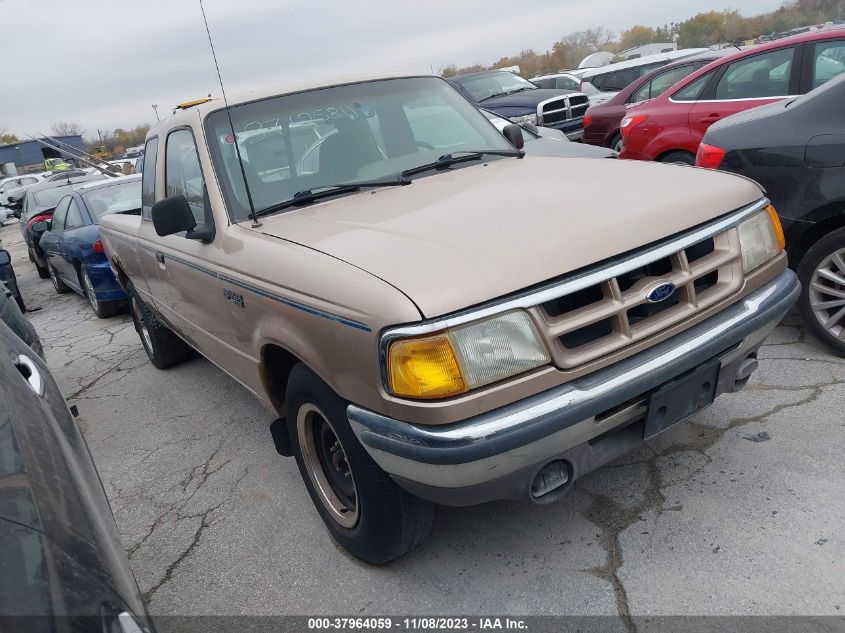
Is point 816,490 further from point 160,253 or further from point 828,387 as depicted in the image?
point 160,253

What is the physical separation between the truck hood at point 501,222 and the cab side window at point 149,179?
5.83 feet

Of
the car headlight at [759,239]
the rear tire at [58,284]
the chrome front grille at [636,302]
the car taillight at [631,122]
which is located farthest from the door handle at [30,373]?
the rear tire at [58,284]

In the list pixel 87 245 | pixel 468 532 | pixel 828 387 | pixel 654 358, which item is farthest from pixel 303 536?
pixel 87 245

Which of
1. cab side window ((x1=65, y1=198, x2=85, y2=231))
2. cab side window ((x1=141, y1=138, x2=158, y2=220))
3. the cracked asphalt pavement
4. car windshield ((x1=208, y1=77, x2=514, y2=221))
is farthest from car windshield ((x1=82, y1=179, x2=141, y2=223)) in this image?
car windshield ((x1=208, y1=77, x2=514, y2=221))

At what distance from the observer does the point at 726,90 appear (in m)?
6.43

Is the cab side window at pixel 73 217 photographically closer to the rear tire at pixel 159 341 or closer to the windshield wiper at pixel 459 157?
the rear tire at pixel 159 341

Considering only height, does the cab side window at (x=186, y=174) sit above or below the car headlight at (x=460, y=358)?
above

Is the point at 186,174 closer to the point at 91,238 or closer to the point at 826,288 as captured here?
the point at 826,288

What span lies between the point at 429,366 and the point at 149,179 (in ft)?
10.7

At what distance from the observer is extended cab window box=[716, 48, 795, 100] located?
5750 mm

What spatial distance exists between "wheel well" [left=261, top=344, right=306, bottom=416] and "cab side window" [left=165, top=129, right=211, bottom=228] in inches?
31.1

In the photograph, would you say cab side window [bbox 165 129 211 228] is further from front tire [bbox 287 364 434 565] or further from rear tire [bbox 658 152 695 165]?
rear tire [bbox 658 152 695 165]

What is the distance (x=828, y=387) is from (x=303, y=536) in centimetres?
279

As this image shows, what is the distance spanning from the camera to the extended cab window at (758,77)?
575 cm
